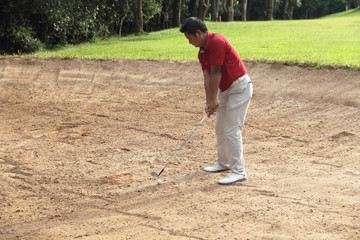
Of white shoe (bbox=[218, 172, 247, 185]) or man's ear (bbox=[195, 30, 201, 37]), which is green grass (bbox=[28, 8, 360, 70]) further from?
man's ear (bbox=[195, 30, 201, 37])

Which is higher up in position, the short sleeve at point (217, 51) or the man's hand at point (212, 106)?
the short sleeve at point (217, 51)

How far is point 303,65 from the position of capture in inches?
471

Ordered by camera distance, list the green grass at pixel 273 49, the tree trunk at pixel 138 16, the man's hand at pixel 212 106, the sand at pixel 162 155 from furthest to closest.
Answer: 1. the tree trunk at pixel 138 16
2. the green grass at pixel 273 49
3. the man's hand at pixel 212 106
4. the sand at pixel 162 155

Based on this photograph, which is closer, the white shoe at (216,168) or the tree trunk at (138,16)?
the white shoe at (216,168)

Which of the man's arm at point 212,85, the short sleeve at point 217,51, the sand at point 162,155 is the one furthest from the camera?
the man's arm at point 212,85

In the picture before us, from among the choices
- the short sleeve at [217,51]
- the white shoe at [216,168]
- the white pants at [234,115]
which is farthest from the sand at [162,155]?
the short sleeve at [217,51]

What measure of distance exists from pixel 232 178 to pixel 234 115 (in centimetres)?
87

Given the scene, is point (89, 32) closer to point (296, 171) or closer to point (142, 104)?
point (142, 104)

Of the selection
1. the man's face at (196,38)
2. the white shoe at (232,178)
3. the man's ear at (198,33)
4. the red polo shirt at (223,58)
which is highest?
the man's ear at (198,33)

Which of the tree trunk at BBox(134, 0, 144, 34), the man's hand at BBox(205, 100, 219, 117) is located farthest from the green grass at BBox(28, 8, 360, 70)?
the man's hand at BBox(205, 100, 219, 117)

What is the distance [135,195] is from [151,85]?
276 inches

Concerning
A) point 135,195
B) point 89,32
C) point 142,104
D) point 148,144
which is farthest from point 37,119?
point 89,32

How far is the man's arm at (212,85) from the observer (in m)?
6.27

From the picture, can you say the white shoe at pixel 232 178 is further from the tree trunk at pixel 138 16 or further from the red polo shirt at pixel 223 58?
the tree trunk at pixel 138 16
